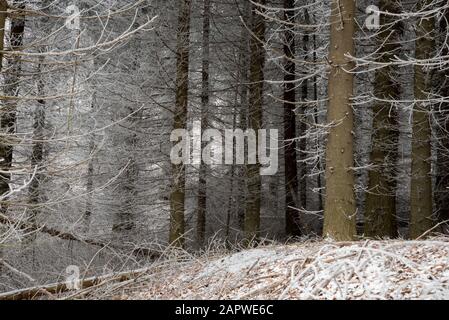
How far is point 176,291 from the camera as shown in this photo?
18.5ft

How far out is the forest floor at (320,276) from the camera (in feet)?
13.7

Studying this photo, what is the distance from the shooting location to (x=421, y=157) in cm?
1029

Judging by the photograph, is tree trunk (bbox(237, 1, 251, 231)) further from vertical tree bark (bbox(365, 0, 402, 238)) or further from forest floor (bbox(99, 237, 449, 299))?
forest floor (bbox(99, 237, 449, 299))

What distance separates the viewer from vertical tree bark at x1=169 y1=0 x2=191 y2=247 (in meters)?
10.6

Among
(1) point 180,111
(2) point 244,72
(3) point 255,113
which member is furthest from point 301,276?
(2) point 244,72

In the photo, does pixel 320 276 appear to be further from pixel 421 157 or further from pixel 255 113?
pixel 255 113

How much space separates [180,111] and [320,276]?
269 inches

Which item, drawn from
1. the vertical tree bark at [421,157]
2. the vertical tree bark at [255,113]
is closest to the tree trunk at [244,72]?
the vertical tree bark at [255,113]

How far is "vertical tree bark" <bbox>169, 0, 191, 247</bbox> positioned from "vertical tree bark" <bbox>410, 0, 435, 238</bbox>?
5.17 m

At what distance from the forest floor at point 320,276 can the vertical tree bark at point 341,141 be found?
33.4 inches

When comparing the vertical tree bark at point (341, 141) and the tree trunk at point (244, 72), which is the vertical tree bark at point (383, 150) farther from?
the vertical tree bark at point (341, 141)

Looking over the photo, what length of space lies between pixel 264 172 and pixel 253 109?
255 cm

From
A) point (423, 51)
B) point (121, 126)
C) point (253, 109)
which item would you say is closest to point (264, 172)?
point (253, 109)
